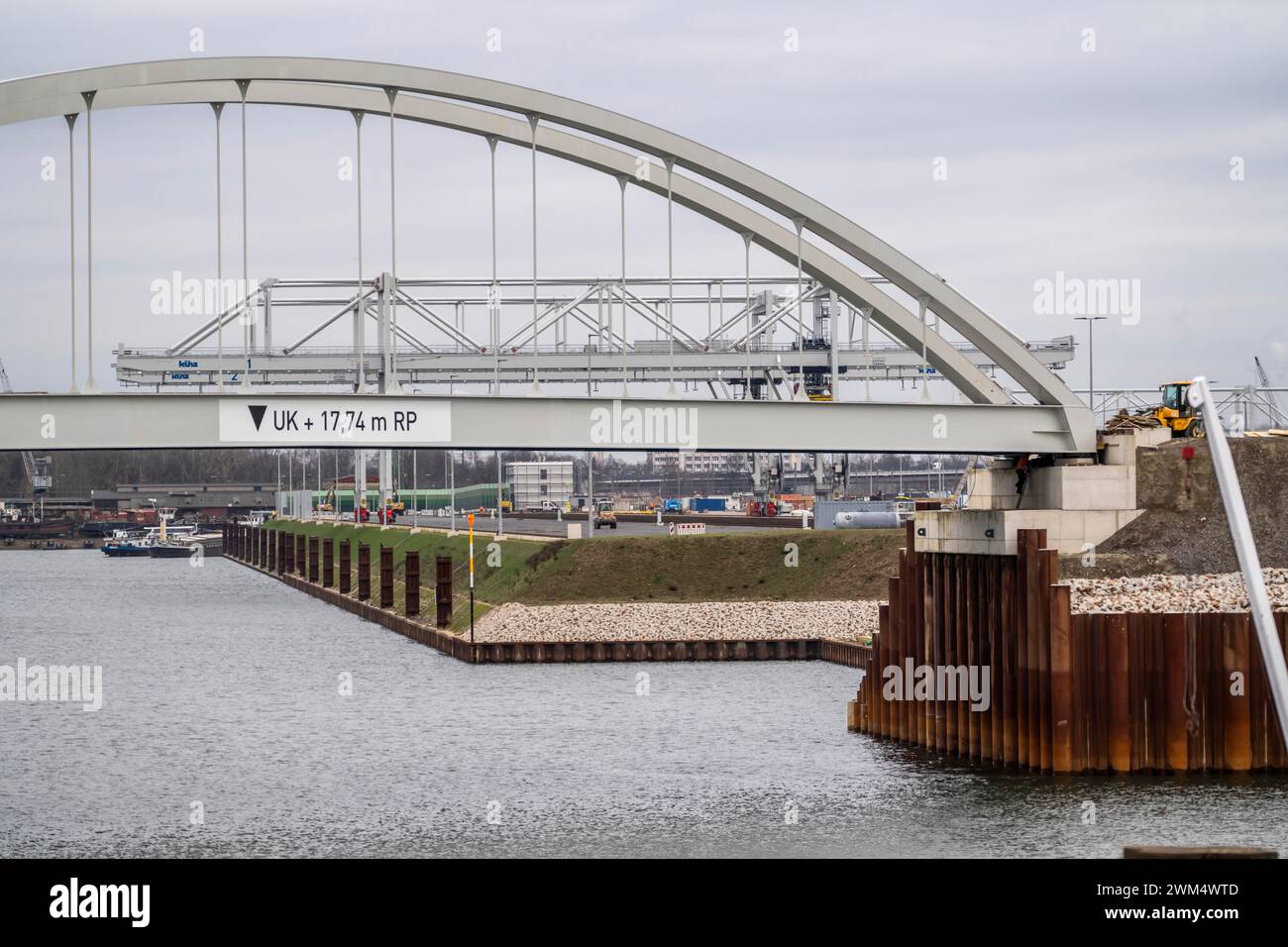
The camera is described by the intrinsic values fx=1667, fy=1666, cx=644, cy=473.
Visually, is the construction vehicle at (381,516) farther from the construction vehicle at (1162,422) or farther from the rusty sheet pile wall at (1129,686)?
the rusty sheet pile wall at (1129,686)

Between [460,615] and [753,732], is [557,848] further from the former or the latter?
[460,615]

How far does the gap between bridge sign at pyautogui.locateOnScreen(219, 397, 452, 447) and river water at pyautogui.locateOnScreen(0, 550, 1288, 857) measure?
8.52 meters

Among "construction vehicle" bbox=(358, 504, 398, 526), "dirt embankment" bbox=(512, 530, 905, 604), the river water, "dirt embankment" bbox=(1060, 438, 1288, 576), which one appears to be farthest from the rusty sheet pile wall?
"construction vehicle" bbox=(358, 504, 398, 526)

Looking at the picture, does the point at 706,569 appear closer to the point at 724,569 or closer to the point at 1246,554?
the point at 724,569

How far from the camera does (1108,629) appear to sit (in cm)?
3494

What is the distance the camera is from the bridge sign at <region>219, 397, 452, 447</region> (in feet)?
98.0

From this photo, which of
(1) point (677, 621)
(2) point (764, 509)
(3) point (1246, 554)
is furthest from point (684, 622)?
(3) point (1246, 554)

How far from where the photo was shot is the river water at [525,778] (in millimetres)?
33531

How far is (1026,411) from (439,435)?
1384 centimetres

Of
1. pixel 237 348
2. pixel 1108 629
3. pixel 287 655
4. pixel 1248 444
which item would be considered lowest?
pixel 287 655

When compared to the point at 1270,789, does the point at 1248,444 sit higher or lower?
higher

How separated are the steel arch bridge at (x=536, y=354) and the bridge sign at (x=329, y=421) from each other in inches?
1.9

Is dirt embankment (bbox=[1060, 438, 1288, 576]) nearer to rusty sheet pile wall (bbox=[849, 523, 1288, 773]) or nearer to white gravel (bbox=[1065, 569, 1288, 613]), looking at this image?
white gravel (bbox=[1065, 569, 1288, 613])
